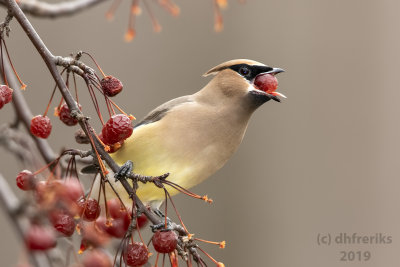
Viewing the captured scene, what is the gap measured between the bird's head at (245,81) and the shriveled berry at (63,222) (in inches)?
28.3

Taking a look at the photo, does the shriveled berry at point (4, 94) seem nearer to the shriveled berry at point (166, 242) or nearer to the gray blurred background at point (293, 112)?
A: the shriveled berry at point (166, 242)

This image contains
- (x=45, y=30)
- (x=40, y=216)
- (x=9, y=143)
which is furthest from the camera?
(x=45, y=30)

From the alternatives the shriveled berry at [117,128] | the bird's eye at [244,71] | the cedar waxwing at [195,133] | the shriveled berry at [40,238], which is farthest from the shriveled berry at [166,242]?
the bird's eye at [244,71]

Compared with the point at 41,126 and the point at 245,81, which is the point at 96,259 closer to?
the point at 41,126

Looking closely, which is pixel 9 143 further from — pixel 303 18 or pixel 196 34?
pixel 303 18

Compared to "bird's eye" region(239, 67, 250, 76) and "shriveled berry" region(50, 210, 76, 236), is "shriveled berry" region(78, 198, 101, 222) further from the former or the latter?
"bird's eye" region(239, 67, 250, 76)

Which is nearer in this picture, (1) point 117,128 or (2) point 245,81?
(1) point 117,128

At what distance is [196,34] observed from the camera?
5.11 m

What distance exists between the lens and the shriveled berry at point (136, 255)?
1646 millimetres

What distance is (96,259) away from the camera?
5.90ft

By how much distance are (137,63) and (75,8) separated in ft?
9.05

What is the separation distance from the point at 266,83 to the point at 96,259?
2.47ft

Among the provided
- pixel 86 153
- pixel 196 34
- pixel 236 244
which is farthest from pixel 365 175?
pixel 86 153

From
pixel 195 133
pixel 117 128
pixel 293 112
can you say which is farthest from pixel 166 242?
pixel 293 112
